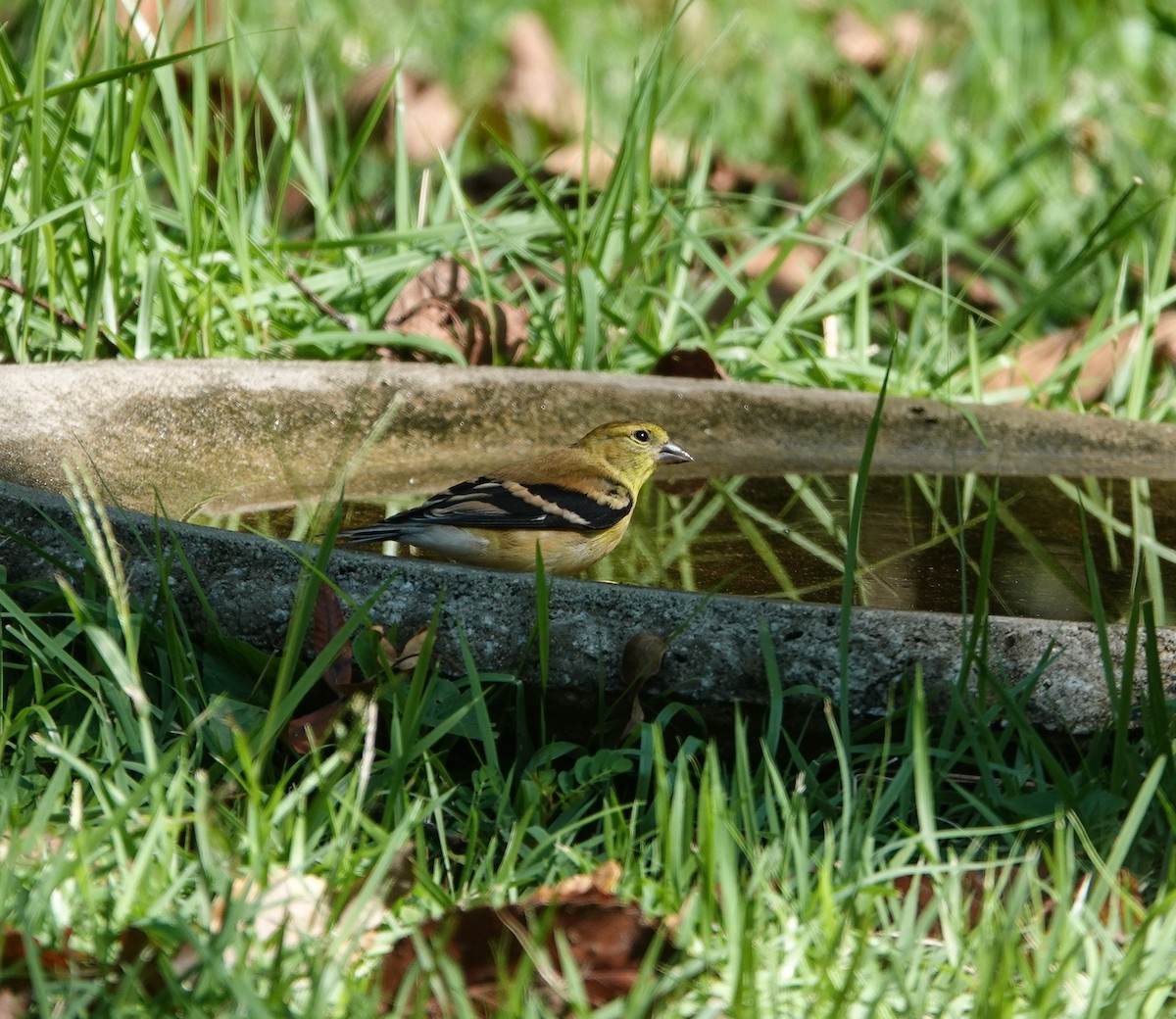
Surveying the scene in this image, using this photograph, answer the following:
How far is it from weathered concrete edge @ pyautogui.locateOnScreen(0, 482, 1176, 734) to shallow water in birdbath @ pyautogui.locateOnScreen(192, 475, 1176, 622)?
241 millimetres

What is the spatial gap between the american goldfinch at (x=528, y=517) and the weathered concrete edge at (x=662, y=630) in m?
0.51

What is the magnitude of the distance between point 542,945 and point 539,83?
265 inches

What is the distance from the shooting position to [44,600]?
9.14 ft

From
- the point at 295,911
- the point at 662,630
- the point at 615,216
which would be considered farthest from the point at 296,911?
the point at 615,216

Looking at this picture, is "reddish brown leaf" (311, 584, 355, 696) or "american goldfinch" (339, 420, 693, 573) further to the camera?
"american goldfinch" (339, 420, 693, 573)

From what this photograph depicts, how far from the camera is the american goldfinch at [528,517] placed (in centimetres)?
319

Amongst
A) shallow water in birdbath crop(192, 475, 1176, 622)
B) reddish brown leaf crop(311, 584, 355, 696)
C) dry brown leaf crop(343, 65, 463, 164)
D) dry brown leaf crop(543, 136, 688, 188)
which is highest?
dry brown leaf crop(343, 65, 463, 164)

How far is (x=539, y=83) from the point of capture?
798cm

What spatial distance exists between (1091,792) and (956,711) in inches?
9.6

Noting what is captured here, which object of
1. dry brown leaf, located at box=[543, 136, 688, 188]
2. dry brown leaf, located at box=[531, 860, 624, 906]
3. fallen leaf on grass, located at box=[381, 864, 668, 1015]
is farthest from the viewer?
dry brown leaf, located at box=[543, 136, 688, 188]

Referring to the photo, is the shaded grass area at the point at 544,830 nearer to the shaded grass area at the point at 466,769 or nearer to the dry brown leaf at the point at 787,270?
the shaded grass area at the point at 466,769

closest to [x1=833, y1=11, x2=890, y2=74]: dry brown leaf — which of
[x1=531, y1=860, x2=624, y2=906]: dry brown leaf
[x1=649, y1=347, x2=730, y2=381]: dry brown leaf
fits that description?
[x1=649, y1=347, x2=730, y2=381]: dry brown leaf

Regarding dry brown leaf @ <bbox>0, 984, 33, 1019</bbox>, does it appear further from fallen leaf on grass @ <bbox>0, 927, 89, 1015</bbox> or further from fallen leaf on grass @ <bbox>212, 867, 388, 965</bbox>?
fallen leaf on grass @ <bbox>212, 867, 388, 965</bbox>

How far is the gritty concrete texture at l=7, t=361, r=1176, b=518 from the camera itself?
135 inches
